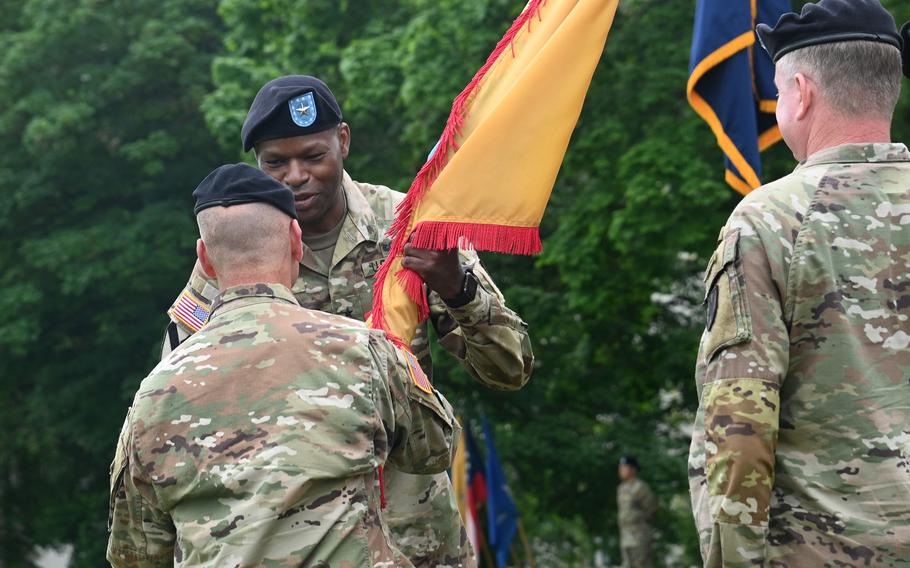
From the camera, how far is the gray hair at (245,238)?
3.73m

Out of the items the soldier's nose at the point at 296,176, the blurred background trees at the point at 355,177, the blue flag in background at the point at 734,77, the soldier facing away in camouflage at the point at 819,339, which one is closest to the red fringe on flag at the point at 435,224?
the soldier's nose at the point at 296,176

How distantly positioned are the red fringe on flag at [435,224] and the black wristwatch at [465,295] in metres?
0.11

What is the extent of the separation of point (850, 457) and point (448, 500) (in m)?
1.77

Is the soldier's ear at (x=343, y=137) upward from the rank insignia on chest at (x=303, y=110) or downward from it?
downward

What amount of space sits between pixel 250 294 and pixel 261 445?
434 mm

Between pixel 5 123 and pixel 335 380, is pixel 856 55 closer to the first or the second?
pixel 335 380

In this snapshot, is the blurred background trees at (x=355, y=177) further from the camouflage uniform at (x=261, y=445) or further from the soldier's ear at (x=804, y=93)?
the camouflage uniform at (x=261, y=445)

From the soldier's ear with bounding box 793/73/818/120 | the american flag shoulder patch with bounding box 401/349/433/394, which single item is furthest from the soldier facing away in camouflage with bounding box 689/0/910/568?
the american flag shoulder patch with bounding box 401/349/433/394

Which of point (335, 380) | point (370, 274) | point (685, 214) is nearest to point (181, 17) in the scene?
point (685, 214)

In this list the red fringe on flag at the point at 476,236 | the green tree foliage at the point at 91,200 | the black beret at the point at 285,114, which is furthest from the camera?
the green tree foliage at the point at 91,200

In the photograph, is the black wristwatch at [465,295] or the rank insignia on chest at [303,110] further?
the rank insignia on chest at [303,110]

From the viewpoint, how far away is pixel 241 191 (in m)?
3.80

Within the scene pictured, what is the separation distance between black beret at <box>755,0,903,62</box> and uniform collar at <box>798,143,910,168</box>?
27 cm

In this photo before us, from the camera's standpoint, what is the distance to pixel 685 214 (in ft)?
49.8
